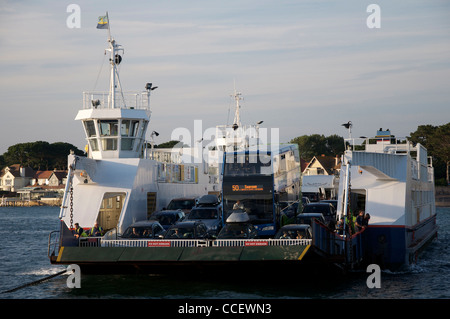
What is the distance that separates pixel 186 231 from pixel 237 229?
2173mm

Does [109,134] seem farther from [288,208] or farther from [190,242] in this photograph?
[190,242]

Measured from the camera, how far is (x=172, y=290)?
21469 mm

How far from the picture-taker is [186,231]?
24047mm

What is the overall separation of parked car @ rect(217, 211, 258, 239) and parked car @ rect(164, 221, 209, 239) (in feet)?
4.11

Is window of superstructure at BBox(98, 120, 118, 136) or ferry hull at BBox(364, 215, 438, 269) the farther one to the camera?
window of superstructure at BBox(98, 120, 118, 136)

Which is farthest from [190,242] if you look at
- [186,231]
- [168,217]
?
[168,217]

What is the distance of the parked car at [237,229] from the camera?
22.9 m

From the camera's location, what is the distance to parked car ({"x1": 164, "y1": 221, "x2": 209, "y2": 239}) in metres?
23.8

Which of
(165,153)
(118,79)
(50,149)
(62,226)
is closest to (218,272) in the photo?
(62,226)

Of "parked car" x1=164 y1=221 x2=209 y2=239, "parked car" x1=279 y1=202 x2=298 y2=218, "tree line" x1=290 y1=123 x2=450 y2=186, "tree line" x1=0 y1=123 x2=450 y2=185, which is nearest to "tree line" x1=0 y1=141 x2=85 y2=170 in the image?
"tree line" x1=0 y1=123 x2=450 y2=185

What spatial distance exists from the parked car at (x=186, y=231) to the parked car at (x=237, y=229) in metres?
1.25

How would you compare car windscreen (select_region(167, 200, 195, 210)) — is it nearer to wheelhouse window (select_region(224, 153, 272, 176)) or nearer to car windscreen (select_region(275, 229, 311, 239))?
wheelhouse window (select_region(224, 153, 272, 176))

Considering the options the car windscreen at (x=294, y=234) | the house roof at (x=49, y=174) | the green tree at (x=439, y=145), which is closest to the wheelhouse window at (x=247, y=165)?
the car windscreen at (x=294, y=234)
